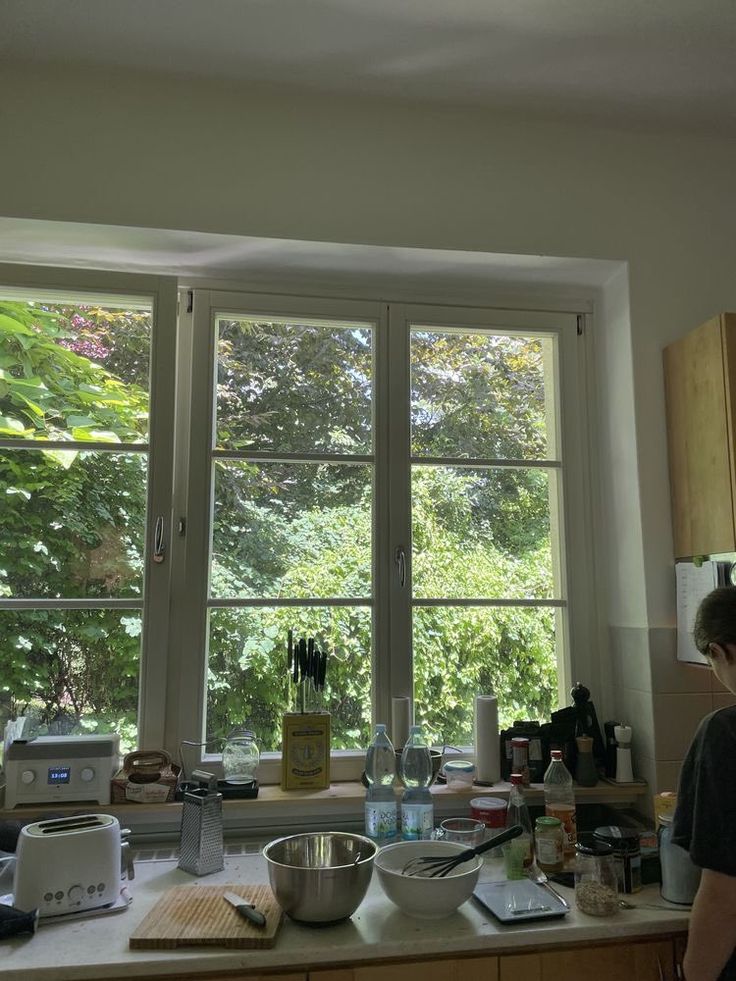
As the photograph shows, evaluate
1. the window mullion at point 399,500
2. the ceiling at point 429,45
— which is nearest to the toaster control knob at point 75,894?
the window mullion at point 399,500

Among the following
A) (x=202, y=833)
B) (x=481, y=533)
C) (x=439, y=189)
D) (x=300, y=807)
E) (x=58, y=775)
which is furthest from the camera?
(x=481, y=533)

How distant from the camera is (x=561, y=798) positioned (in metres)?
1.92

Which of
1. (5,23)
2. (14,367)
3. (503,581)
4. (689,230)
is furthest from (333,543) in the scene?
(5,23)

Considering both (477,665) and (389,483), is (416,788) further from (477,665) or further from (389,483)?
(389,483)

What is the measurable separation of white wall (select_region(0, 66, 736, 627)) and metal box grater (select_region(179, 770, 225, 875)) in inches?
50.2

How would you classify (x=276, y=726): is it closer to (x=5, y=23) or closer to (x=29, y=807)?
(x=29, y=807)

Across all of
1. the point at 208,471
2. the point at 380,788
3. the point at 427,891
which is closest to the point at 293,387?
the point at 208,471

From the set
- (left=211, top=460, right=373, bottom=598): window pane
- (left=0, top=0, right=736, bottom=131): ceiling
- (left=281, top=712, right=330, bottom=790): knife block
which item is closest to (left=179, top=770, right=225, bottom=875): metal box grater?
(left=281, top=712, right=330, bottom=790): knife block

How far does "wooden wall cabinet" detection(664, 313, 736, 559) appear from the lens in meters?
1.93

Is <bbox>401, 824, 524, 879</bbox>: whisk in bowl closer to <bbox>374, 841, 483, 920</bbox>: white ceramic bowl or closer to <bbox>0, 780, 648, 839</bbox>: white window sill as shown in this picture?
<bbox>374, 841, 483, 920</bbox>: white ceramic bowl

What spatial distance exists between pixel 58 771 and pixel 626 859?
140 centimetres

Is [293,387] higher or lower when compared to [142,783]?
higher

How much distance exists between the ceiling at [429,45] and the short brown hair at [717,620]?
4.76ft

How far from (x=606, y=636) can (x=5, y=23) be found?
2.39 meters
